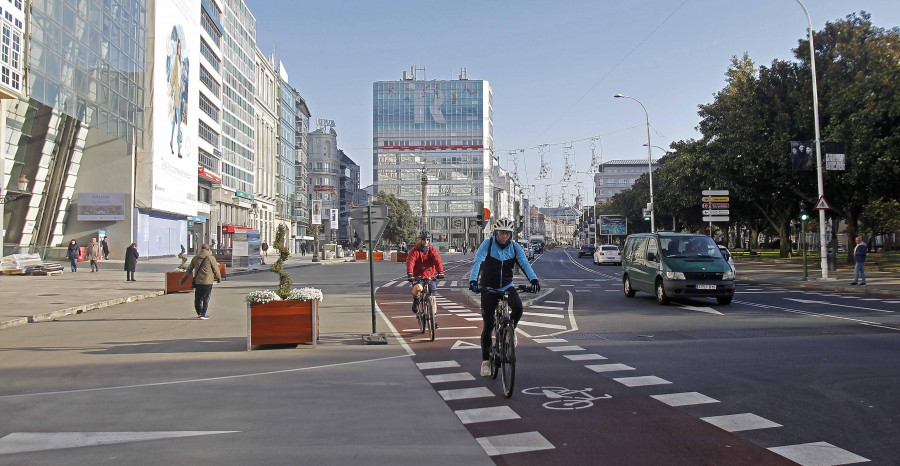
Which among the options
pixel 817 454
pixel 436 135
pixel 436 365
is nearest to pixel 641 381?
pixel 436 365

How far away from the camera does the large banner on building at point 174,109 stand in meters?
49.4

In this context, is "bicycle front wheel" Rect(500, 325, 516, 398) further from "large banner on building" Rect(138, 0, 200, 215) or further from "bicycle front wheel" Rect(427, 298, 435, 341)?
"large banner on building" Rect(138, 0, 200, 215)

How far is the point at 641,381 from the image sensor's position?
743cm

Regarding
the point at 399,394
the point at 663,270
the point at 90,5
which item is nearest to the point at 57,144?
the point at 90,5

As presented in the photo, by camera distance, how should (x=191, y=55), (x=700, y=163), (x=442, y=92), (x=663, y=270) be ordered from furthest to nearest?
(x=442, y=92)
(x=191, y=55)
(x=700, y=163)
(x=663, y=270)

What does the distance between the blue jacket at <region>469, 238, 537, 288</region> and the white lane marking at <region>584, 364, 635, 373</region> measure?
163cm

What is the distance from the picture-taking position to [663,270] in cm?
1703

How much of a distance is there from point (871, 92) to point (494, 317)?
2798 cm

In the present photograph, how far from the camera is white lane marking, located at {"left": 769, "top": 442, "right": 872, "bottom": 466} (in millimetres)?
4556

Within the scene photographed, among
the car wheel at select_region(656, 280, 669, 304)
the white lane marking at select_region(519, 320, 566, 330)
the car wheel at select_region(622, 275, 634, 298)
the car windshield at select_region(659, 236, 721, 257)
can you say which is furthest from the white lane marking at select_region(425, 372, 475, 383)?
the car wheel at select_region(622, 275, 634, 298)

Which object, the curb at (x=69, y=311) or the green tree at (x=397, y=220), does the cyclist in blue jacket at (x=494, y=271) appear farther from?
the green tree at (x=397, y=220)

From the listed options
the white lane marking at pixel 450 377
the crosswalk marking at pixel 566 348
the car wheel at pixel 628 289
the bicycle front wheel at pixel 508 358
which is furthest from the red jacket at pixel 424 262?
the car wheel at pixel 628 289

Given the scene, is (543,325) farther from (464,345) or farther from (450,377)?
(450,377)

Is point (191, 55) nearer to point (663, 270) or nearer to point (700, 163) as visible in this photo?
point (700, 163)
